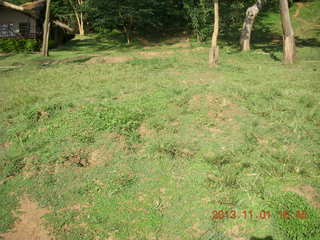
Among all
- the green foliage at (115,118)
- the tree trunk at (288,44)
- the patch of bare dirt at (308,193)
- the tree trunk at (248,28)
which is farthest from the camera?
the tree trunk at (248,28)

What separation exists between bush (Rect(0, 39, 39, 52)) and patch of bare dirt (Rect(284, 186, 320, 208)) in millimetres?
21995

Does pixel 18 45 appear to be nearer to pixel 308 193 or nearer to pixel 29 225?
pixel 29 225

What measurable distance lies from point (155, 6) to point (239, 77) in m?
16.8

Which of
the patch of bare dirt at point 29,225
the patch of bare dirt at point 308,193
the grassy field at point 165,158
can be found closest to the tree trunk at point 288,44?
the grassy field at point 165,158

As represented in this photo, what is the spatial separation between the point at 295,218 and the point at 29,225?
3.61 m

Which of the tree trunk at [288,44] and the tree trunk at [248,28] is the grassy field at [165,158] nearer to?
the tree trunk at [288,44]

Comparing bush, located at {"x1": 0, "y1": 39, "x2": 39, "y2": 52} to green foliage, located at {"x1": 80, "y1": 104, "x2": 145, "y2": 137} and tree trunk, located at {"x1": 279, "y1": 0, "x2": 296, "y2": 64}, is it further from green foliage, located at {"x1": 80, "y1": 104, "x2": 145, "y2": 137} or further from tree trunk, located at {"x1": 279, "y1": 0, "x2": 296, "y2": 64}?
tree trunk, located at {"x1": 279, "y1": 0, "x2": 296, "y2": 64}

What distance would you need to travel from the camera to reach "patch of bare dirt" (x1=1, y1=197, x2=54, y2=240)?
3.75 metres

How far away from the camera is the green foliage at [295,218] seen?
3.50 metres

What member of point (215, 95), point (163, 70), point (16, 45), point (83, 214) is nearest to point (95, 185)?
point (83, 214)

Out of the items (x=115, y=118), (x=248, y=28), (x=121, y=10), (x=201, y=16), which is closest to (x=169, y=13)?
(x=201, y=16)

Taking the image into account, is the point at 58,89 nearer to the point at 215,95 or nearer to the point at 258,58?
the point at 215,95

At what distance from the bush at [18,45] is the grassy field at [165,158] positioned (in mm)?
13863
